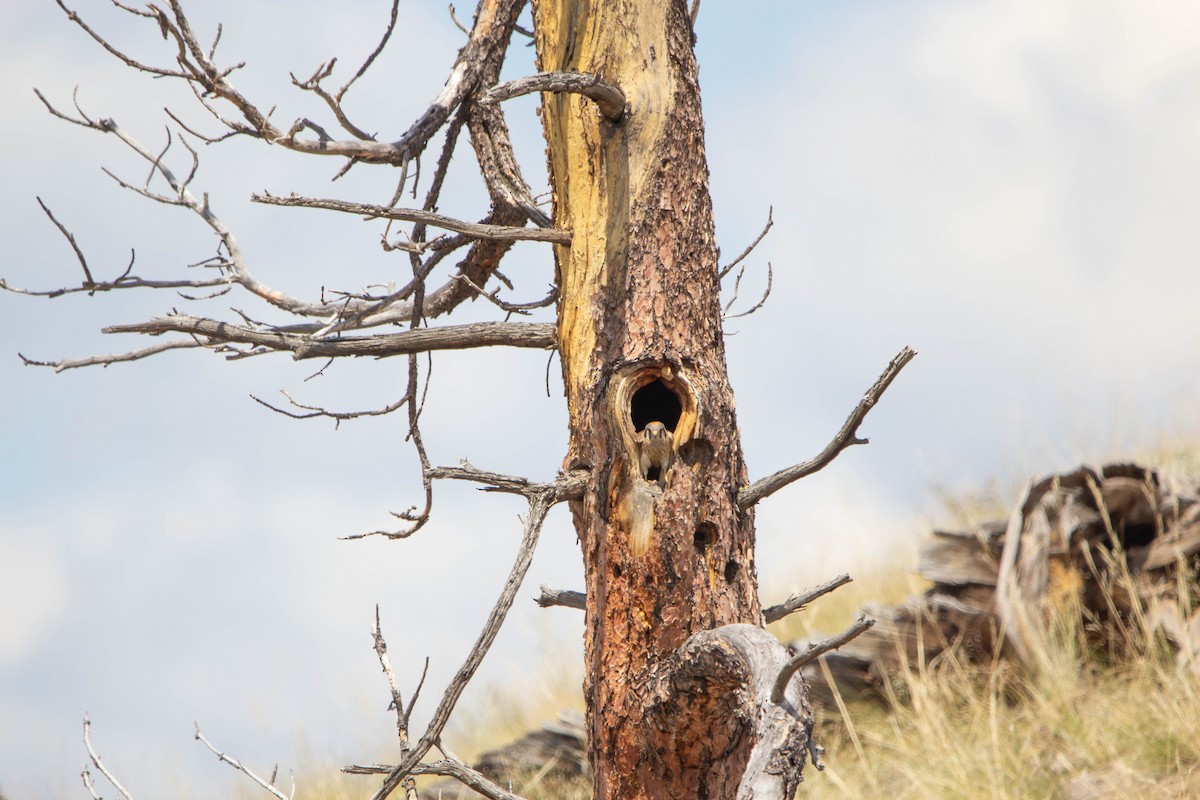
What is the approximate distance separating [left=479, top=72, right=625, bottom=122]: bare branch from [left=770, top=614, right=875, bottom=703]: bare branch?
4.67ft

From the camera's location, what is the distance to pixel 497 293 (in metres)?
3.68

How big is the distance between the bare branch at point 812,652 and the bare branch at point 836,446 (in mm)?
720

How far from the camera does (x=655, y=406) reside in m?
Answer: 2.82

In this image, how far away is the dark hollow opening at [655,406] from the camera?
110 inches

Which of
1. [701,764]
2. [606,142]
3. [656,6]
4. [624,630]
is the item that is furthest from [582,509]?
[656,6]

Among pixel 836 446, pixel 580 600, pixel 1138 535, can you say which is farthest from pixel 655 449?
pixel 1138 535

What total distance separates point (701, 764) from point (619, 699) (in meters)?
→ 0.27

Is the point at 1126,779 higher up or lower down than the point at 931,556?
lower down

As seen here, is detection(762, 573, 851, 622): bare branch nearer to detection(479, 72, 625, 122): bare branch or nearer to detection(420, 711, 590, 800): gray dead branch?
detection(479, 72, 625, 122): bare branch

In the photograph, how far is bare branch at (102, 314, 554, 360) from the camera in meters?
2.90

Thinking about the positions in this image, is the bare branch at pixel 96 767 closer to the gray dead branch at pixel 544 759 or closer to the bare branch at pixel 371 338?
the bare branch at pixel 371 338

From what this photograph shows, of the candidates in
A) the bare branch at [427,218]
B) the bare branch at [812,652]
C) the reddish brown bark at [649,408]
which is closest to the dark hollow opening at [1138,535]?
the reddish brown bark at [649,408]

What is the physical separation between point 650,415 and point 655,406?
1.1 inches

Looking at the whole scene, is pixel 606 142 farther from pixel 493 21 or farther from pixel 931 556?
pixel 931 556
